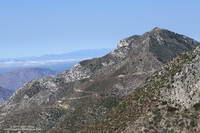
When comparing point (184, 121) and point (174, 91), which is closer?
point (184, 121)

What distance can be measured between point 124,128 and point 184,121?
63.7ft

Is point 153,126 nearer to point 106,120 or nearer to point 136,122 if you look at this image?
point 136,122

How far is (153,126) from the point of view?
161 meters

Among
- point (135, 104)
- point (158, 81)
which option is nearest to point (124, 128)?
point (135, 104)

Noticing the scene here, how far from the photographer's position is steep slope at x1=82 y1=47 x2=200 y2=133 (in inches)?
6324

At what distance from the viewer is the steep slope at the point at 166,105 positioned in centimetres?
16062

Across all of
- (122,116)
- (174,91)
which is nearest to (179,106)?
(174,91)

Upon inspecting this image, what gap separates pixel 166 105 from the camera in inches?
6732

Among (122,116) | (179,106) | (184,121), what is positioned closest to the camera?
(184,121)

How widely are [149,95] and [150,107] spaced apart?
433 inches

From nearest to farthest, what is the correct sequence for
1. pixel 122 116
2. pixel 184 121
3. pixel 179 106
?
pixel 184 121, pixel 179 106, pixel 122 116

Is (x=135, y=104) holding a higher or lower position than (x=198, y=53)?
lower

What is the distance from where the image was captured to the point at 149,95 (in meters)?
183

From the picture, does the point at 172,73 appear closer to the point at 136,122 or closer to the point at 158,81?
the point at 158,81
